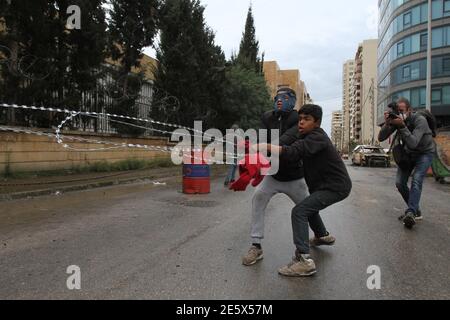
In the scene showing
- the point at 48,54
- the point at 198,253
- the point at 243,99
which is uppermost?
the point at 243,99

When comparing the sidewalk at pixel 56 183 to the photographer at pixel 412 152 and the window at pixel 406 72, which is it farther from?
the window at pixel 406 72

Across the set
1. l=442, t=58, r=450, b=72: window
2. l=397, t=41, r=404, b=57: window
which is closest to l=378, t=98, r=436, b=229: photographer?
l=442, t=58, r=450, b=72: window

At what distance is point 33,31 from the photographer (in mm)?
12242

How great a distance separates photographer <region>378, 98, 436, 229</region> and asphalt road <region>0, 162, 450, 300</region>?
430 mm

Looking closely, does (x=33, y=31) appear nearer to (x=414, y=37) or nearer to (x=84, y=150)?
(x=84, y=150)

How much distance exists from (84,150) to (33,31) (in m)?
3.95

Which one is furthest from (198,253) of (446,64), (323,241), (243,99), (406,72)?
(406,72)

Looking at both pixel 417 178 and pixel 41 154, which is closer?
pixel 417 178

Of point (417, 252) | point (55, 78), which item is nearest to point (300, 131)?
point (417, 252)

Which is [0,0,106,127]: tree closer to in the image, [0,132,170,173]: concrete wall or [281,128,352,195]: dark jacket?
[0,132,170,173]: concrete wall

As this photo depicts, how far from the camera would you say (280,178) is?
15.6 feet

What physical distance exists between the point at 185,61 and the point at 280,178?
16.6 metres

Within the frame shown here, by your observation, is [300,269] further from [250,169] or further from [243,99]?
[243,99]
